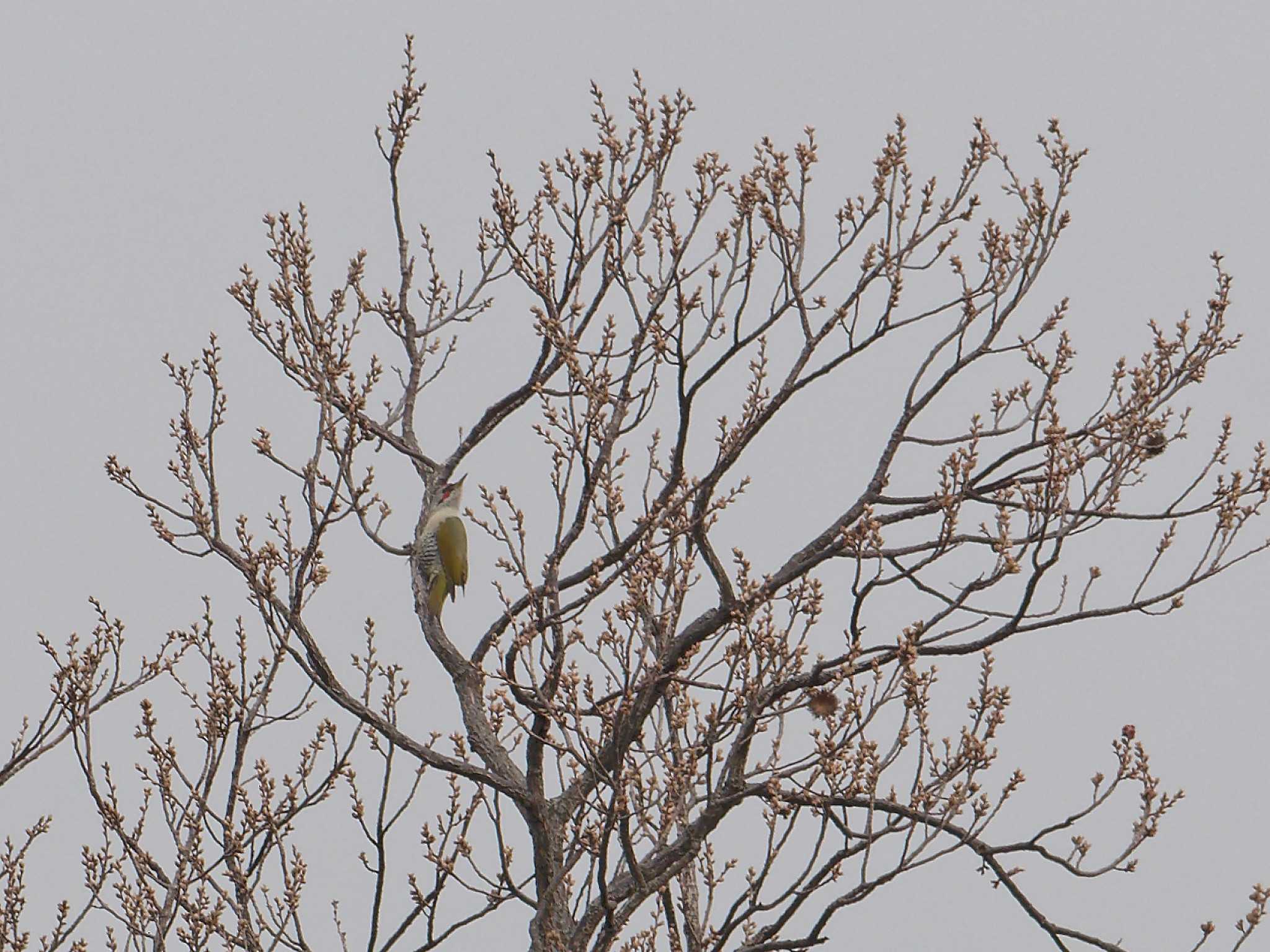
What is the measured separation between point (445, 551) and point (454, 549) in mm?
37

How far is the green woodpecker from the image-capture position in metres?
6.06

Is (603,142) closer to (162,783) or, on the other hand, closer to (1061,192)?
(1061,192)

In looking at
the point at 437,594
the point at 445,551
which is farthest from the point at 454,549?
the point at 437,594

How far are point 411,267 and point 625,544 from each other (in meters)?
1.94

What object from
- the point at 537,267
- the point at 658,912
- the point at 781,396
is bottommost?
the point at 658,912

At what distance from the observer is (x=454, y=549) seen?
6055mm

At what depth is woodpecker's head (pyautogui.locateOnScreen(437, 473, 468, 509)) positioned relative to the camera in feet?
20.2

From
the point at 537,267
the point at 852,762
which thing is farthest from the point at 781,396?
the point at 852,762

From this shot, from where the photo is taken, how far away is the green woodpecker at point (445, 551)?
6.06 m

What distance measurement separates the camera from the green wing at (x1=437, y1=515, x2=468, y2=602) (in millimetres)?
6055

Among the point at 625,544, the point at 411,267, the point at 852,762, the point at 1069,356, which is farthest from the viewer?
the point at 411,267

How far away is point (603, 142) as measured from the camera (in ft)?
19.0

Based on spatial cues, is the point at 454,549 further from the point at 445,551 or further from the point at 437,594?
the point at 437,594

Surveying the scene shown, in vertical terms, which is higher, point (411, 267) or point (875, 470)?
point (411, 267)
